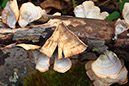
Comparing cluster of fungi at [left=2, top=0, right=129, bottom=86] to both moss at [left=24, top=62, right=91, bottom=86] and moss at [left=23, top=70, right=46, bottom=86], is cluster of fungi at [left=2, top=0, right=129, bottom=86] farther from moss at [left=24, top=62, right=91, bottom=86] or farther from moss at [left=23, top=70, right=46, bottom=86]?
moss at [left=23, top=70, right=46, bottom=86]

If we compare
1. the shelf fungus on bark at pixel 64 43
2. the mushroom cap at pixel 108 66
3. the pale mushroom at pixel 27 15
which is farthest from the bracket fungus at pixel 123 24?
the pale mushroom at pixel 27 15

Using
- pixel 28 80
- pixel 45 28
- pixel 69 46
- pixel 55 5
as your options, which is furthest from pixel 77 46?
pixel 55 5

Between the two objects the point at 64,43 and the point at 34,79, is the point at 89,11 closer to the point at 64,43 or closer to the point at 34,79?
the point at 64,43

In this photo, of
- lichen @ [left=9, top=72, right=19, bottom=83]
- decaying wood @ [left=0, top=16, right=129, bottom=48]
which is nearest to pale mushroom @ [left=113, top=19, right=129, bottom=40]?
decaying wood @ [left=0, top=16, right=129, bottom=48]

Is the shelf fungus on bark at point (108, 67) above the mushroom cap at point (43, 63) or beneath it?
beneath

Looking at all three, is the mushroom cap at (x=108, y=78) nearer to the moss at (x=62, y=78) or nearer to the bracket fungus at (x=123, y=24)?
the moss at (x=62, y=78)

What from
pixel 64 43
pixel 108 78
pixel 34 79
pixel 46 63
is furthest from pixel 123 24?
pixel 34 79
